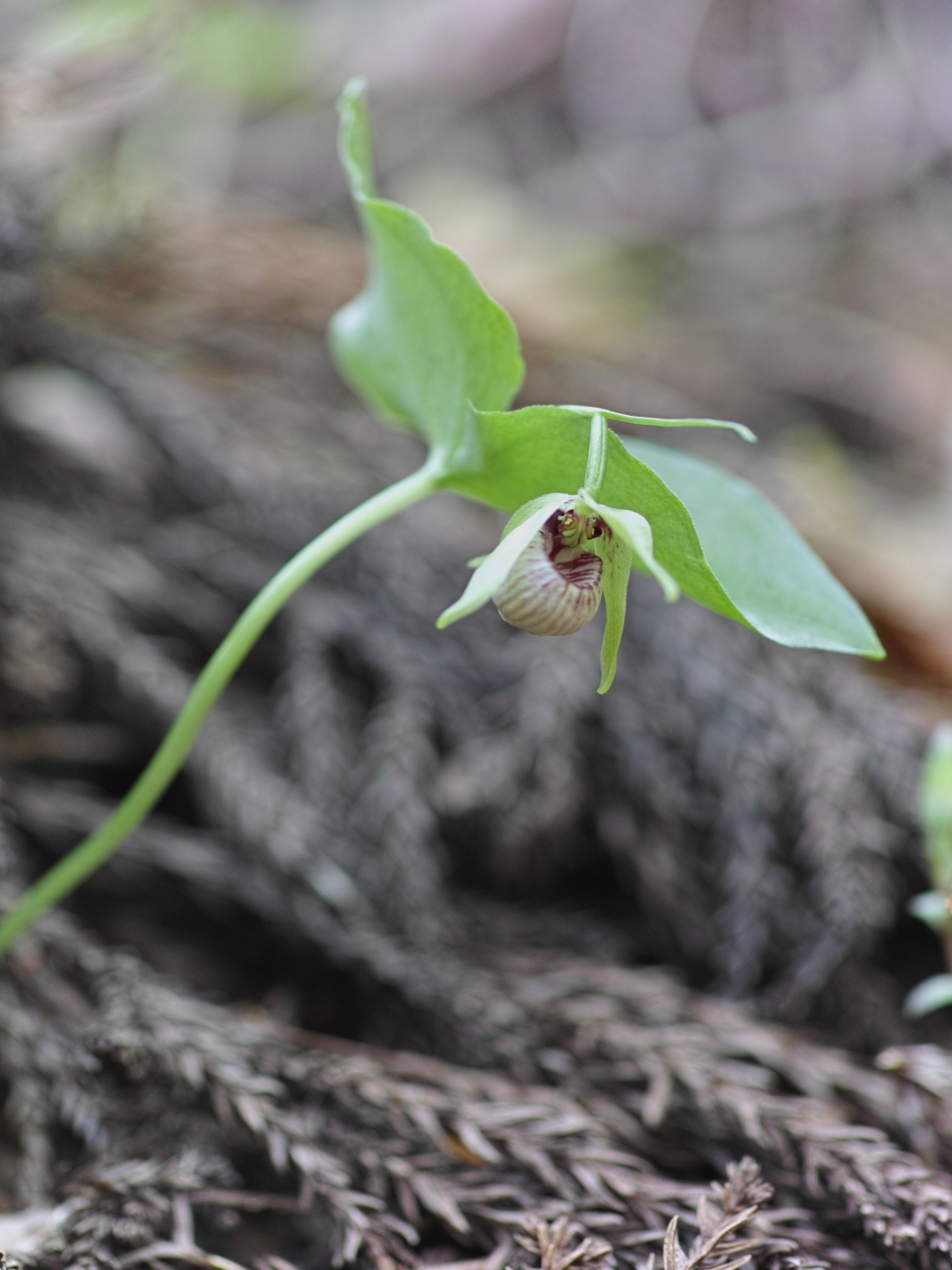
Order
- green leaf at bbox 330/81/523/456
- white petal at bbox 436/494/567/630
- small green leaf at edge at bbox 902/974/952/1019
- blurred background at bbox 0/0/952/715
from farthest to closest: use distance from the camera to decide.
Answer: blurred background at bbox 0/0/952/715 < small green leaf at edge at bbox 902/974/952/1019 < green leaf at bbox 330/81/523/456 < white petal at bbox 436/494/567/630

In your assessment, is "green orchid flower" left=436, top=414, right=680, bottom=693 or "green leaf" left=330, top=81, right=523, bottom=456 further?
"green leaf" left=330, top=81, right=523, bottom=456

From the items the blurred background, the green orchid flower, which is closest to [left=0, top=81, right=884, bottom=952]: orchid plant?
the green orchid flower

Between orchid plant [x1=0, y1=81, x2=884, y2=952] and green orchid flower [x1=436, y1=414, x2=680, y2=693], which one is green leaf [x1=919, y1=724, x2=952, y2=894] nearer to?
orchid plant [x1=0, y1=81, x2=884, y2=952]

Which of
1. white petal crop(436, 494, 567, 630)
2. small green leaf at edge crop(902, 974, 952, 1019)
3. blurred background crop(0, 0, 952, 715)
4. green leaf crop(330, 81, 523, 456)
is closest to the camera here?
white petal crop(436, 494, 567, 630)

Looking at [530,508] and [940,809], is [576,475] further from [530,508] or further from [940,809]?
[940,809]

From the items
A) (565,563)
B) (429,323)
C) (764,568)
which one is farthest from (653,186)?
(565,563)

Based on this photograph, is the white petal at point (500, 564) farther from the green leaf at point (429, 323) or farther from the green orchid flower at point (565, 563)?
the green leaf at point (429, 323)

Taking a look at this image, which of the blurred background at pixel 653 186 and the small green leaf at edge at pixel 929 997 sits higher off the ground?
the blurred background at pixel 653 186

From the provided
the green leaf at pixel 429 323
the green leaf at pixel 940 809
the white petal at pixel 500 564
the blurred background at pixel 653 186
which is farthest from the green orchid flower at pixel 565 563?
the blurred background at pixel 653 186
